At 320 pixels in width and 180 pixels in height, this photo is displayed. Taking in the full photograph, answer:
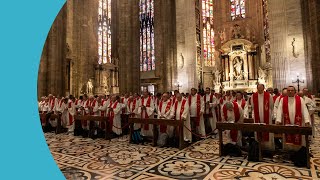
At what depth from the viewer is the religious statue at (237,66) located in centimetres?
2478

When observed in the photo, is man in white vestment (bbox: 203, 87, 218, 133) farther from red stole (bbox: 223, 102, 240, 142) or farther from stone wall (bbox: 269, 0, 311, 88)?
stone wall (bbox: 269, 0, 311, 88)

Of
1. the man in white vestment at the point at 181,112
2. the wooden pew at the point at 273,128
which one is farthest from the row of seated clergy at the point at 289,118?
the man in white vestment at the point at 181,112

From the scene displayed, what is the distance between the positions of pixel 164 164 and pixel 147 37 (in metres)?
30.5

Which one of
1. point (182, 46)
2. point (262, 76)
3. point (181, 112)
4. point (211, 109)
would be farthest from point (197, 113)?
point (262, 76)

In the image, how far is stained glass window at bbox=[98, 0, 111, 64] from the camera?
28892 mm

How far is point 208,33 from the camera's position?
2931cm

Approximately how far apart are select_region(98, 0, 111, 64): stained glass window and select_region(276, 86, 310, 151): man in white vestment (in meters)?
25.6

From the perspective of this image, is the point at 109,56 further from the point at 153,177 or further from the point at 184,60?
the point at 153,177

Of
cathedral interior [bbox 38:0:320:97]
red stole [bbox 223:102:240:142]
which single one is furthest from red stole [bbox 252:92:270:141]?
cathedral interior [bbox 38:0:320:97]

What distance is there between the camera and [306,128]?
4773mm

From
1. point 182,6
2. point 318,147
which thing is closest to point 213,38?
point 182,6

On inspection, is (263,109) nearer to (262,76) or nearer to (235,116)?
(235,116)

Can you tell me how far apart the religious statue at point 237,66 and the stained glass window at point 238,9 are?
268 inches

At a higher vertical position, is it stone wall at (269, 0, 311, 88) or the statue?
stone wall at (269, 0, 311, 88)
